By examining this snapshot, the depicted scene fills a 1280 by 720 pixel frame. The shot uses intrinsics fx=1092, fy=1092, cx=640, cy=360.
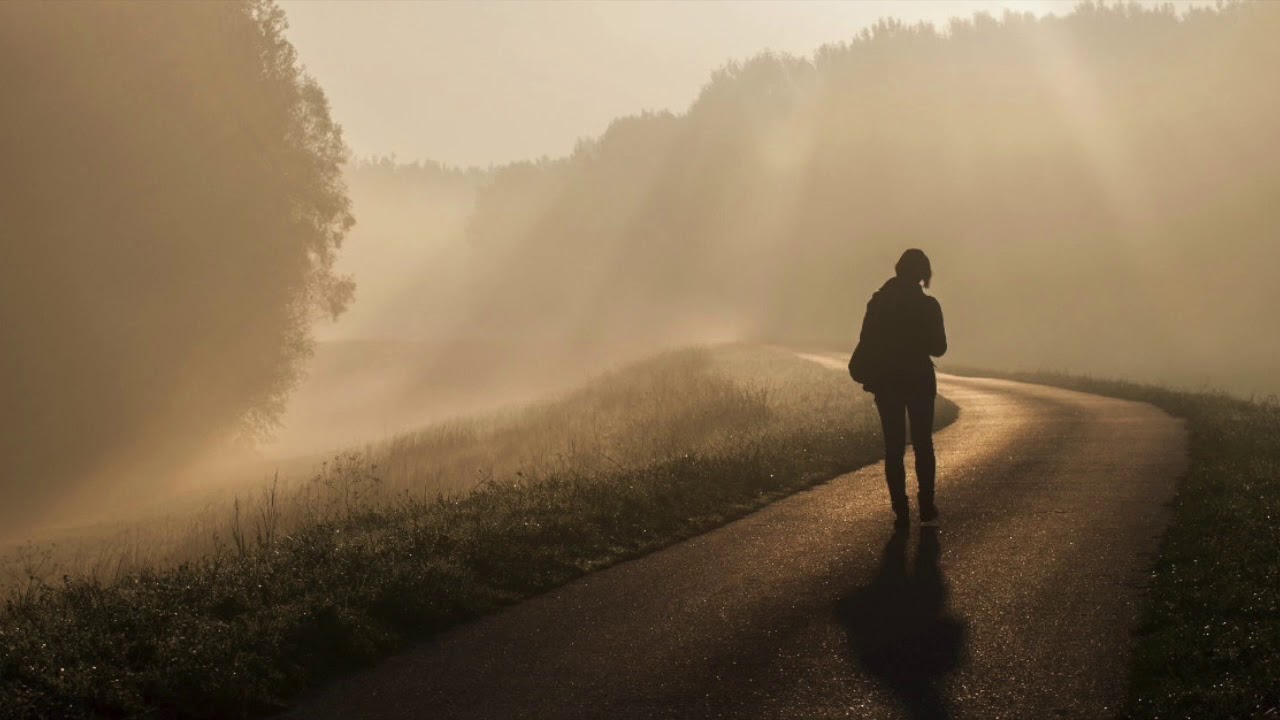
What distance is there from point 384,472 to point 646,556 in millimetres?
10017

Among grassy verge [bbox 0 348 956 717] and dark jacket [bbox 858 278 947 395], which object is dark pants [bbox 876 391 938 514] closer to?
dark jacket [bbox 858 278 947 395]

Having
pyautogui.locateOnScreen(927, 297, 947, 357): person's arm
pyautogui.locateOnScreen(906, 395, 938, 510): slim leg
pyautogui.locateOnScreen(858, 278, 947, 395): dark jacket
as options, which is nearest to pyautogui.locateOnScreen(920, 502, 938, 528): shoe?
pyautogui.locateOnScreen(906, 395, 938, 510): slim leg

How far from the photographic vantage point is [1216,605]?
697cm

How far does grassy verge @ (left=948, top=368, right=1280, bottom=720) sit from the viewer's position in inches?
211

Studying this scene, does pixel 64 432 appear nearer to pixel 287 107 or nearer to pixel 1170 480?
pixel 287 107

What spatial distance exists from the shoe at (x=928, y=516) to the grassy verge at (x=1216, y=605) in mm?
2010

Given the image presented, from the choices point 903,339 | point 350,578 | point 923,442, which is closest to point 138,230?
point 350,578

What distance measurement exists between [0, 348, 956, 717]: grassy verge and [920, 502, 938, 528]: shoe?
6.42ft

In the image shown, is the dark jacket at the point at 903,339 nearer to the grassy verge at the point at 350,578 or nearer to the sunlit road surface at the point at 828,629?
the sunlit road surface at the point at 828,629

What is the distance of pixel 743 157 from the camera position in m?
87.5

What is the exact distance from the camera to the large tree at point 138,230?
20984 mm

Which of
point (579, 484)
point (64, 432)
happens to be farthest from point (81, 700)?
point (64, 432)

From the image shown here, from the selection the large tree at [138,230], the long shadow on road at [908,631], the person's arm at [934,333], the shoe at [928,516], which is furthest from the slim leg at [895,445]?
the large tree at [138,230]

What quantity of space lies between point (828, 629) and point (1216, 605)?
2501mm
